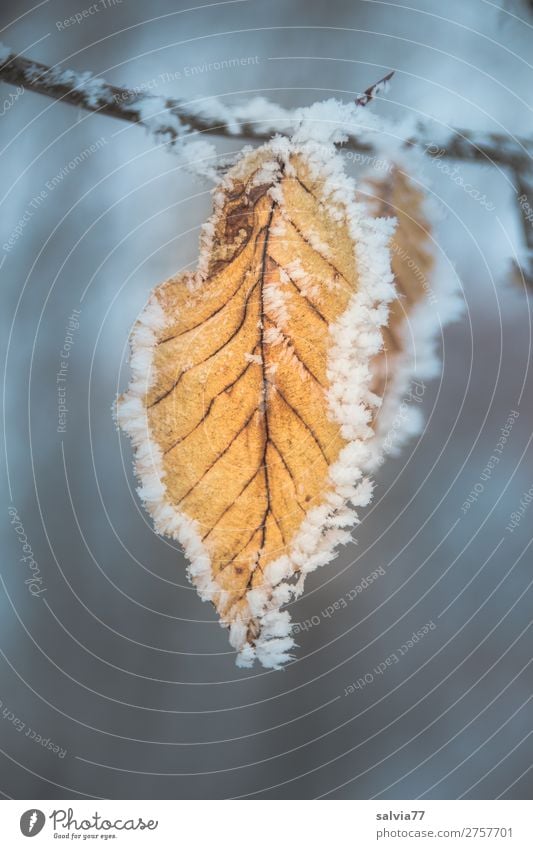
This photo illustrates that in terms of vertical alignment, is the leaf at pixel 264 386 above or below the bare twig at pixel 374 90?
below

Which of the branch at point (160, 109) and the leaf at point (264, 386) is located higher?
the branch at point (160, 109)

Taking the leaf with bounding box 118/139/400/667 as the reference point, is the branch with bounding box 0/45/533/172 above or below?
above

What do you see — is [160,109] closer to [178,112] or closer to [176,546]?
[178,112]

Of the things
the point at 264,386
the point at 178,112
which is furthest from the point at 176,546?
the point at 178,112
